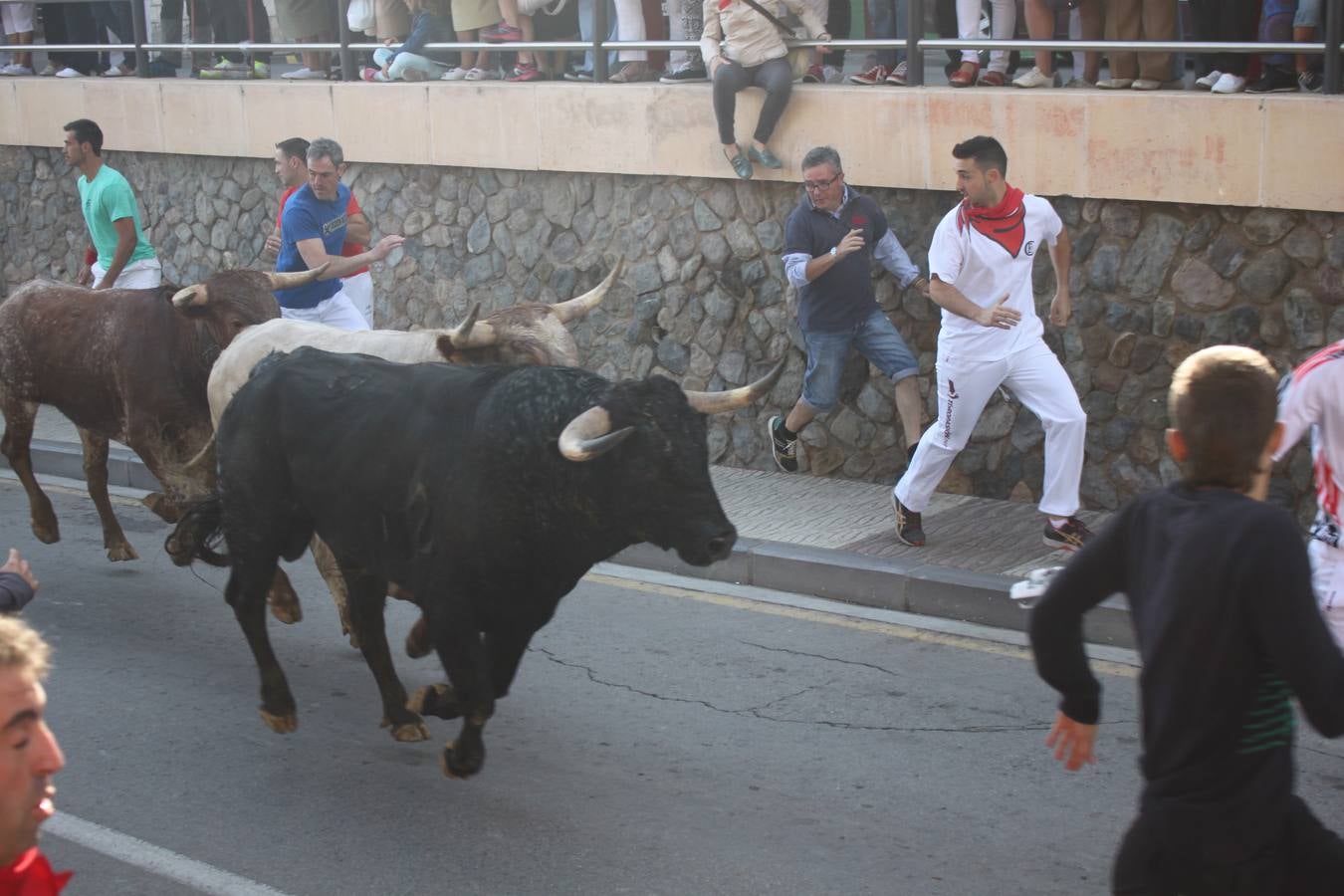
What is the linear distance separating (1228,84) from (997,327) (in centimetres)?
188

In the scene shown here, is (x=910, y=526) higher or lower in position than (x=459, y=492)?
lower

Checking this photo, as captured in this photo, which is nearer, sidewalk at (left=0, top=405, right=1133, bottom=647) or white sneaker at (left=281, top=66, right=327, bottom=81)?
sidewalk at (left=0, top=405, right=1133, bottom=647)

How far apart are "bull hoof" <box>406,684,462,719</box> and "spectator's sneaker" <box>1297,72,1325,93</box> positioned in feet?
17.9

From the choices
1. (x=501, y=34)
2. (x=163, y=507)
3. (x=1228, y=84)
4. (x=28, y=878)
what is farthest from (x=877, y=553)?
(x=28, y=878)

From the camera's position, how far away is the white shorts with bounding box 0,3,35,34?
16.5 meters

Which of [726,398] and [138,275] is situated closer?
[726,398]

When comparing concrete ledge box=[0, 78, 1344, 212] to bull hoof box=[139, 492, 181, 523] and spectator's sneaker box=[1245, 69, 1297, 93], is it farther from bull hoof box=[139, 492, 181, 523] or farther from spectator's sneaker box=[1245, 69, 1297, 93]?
bull hoof box=[139, 492, 181, 523]

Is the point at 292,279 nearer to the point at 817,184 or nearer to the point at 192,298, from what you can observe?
the point at 192,298

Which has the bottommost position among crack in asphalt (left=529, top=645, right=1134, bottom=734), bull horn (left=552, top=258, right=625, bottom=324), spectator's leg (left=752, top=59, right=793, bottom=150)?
crack in asphalt (left=529, top=645, right=1134, bottom=734)

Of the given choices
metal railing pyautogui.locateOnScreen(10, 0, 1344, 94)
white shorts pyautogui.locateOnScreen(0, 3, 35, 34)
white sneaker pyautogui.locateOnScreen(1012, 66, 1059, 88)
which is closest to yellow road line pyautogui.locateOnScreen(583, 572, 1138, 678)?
metal railing pyautogui.locateOnScreen(10, 0, 1344, 94)

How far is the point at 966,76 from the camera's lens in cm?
965

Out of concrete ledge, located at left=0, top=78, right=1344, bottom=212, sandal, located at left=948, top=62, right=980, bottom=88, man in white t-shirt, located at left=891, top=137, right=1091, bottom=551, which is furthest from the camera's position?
sandal, located at left=948, top=62, right=980, bottom=88

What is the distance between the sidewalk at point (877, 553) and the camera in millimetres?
7695

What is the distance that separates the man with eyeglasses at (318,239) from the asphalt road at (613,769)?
213 centimetres
